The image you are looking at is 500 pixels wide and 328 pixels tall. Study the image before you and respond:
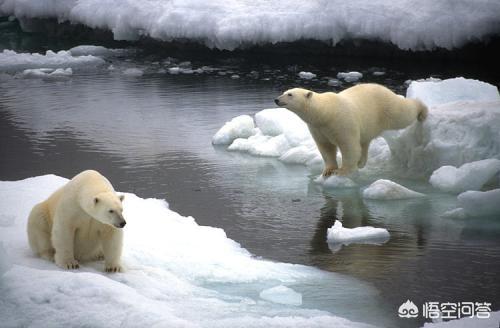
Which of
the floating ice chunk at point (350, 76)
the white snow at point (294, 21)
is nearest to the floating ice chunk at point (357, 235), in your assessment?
the floating ice chunk at point (350, 76)

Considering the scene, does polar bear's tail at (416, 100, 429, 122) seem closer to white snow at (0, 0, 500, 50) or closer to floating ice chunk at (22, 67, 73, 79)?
white snow at (0, 0, 500, 50)

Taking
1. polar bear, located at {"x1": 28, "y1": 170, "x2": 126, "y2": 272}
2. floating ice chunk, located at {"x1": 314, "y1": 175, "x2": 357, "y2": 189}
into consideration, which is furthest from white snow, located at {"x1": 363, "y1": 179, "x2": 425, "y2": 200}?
polar bear, located at {"x1": 28, "y1": 170, "x2": 126, "y2": 272}

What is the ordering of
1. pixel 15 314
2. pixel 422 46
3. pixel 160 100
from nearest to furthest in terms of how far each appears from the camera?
pixel 15 314 → pixel 160 100 → pixel 422 46

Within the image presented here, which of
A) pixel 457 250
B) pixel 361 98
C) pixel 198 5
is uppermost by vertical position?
pixel 198 5

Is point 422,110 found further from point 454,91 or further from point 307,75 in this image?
point 307,75

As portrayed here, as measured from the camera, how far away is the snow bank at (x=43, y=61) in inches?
603

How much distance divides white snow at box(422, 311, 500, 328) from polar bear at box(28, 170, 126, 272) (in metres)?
1.67

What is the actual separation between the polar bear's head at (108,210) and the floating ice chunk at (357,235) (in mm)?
2143

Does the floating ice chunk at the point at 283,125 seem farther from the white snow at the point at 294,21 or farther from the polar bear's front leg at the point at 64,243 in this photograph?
the white snow at the point at 294,21

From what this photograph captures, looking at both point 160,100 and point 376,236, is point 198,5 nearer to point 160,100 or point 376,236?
point 160,100

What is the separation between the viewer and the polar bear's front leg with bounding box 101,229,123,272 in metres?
4.60

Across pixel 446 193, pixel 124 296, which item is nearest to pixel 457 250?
pixel 446 193

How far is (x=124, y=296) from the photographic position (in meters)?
4.16

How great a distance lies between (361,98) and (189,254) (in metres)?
3.04
